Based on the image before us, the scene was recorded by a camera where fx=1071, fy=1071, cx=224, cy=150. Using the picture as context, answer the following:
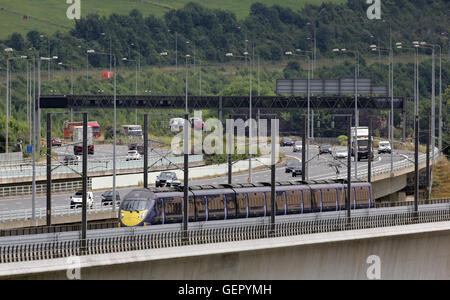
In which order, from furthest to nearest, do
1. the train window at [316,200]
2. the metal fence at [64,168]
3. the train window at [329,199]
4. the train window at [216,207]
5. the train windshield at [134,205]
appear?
1. the metal fence at [64,168]
2. the train window at [329,199]
3. the train window at [316,200]
4. the train window at [216,207]
5. the train windshield at [134,205]

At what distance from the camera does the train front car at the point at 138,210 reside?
51.9 m

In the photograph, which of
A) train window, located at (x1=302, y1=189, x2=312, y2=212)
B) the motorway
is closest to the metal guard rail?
train window, located at (x1=302, y1=189, x2=312, y2=212)

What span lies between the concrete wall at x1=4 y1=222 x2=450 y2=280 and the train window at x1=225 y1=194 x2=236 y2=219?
7.50 meters

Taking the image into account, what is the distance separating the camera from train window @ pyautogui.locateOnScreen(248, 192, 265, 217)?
5738 cm

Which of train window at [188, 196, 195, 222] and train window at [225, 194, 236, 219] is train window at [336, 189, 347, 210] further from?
train window at [188, 196, 195, 222]

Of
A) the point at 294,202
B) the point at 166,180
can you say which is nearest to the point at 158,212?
the point at 294,202

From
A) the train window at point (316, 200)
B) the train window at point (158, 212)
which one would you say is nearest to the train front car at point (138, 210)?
the train window at point (158, 212)

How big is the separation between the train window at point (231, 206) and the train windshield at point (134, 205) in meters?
5.65

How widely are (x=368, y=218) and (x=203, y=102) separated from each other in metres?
66.6

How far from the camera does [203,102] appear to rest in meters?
120

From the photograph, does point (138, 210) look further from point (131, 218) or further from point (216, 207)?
point (216, 207)

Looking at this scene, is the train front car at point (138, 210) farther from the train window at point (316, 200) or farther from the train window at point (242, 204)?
the train window at point (316, 200)

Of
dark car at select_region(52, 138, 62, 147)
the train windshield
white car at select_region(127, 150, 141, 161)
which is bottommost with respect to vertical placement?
the train windshield

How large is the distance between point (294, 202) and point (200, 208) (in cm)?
792
